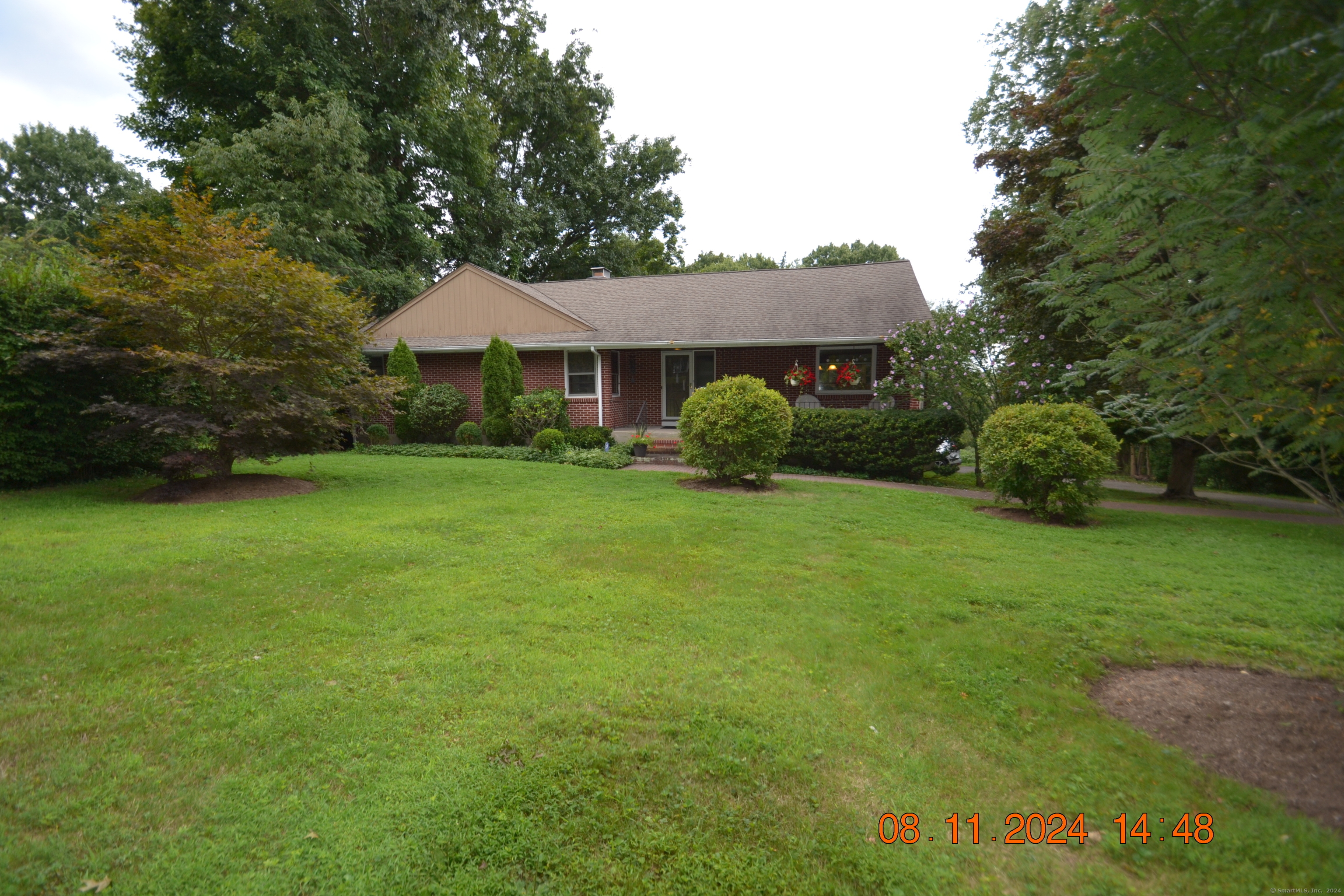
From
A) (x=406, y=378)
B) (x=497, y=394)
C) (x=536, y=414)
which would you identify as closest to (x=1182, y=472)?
(x=536, y=414)

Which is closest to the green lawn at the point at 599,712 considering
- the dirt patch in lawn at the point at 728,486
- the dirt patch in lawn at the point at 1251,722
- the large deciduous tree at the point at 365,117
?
the dirt patch in lawn at the point at 1251,722

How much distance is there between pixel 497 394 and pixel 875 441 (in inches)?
364

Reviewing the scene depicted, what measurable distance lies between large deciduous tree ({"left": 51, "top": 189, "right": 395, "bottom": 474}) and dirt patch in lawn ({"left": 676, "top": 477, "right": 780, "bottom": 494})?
572 centimetres

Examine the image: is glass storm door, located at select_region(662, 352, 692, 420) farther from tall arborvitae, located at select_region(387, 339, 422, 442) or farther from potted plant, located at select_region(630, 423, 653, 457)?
tall arborvitae, located at select_region(387, 339, 422, 442)

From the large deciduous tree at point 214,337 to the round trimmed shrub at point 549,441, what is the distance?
15.6 feet

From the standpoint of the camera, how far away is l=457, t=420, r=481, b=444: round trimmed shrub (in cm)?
1573

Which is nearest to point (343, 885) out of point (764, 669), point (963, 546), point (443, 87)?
point (764, 669)

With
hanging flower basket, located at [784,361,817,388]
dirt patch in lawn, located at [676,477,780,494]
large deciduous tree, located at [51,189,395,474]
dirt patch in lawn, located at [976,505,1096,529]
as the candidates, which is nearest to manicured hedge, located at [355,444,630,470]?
dirt patch in lawn, located at [676,477,780,494]

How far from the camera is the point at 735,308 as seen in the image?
18.2 meters

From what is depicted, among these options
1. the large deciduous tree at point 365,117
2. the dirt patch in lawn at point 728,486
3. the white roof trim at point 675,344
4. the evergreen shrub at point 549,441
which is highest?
the large deciduous tree at point 365,117

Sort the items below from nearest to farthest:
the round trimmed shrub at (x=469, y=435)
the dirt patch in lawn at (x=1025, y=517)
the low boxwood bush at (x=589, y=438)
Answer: the dirt patch in lawn at (x=1025, y=517)
the low boxwood bush at (x=589, y=438)
the round trimmed shrub at (x=469, y=435)

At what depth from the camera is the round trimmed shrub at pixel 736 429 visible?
10.0 meters

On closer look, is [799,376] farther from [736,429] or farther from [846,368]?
[736,429]

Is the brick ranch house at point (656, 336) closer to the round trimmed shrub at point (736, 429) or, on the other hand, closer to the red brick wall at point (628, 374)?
the red brick wall at point (628, 374)
